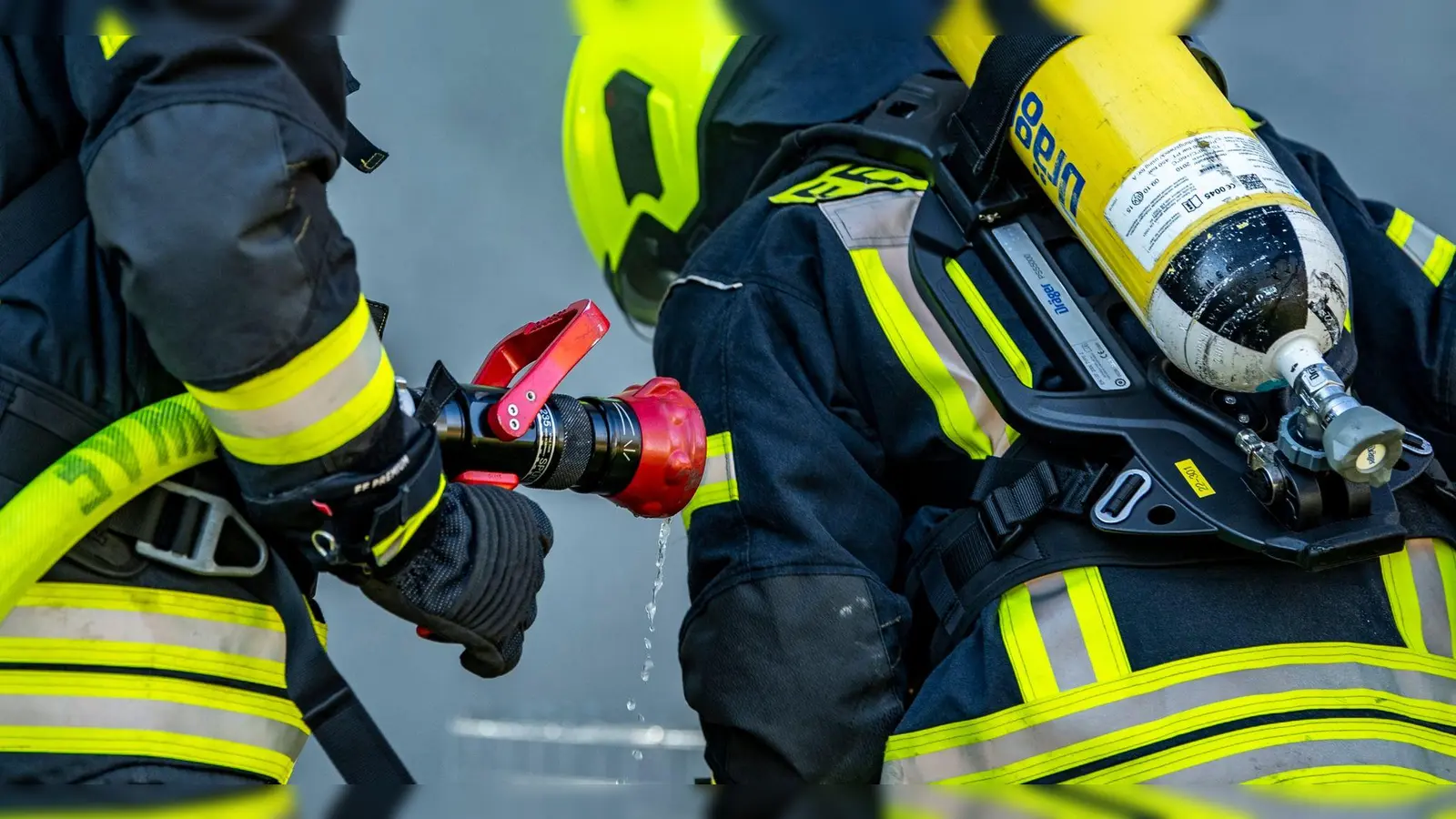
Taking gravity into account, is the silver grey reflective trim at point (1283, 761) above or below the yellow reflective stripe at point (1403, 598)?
below

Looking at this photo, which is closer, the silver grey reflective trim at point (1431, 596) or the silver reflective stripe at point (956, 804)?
the silver reflective stripe at point (956, 804)

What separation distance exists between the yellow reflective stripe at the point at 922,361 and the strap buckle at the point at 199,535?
860 mm

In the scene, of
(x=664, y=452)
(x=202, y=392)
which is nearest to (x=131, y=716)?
(x=202, y=392)

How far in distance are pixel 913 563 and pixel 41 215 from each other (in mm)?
1125

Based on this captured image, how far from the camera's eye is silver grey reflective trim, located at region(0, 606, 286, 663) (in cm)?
141

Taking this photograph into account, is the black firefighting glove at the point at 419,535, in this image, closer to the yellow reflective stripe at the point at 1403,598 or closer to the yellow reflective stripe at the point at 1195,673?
the yellow reflective stripe at the point at 1195,673

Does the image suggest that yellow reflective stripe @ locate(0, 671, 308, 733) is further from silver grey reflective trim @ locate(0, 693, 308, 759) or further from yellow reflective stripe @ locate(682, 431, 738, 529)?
yellow reflective stripe @ locate(682, 431, 738, 529)

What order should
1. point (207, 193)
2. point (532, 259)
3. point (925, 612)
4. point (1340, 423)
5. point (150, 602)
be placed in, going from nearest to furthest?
1. point (207, 193)
2. point (150, 602)
3. point (1340, 423)
4. point (925, 612)
5. point (532, 259)

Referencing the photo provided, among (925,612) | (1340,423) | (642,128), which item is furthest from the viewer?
(642,128)

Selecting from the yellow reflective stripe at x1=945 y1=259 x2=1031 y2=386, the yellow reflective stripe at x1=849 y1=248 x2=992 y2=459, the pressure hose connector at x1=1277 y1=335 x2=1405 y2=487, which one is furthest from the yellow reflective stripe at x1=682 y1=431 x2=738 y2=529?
the pressure hose connector at x1=1277 y1=335 x2=1405 y2=487

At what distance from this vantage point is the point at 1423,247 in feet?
6.92

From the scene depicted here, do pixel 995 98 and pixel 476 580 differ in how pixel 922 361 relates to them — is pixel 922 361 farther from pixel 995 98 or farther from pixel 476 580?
pixel 476 580

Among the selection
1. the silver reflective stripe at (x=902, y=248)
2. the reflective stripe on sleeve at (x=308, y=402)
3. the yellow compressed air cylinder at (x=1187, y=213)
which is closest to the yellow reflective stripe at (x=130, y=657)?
the reflective stripe on sleeve at (x=308, y=402)

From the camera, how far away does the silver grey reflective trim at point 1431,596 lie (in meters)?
1.81
